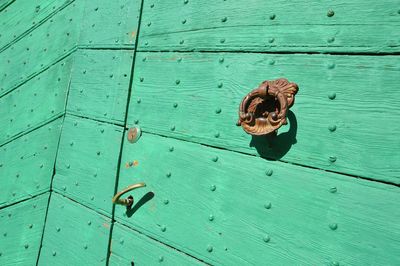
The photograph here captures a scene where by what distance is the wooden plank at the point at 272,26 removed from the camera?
4.14ft

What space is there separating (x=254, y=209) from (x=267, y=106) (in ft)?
1.01

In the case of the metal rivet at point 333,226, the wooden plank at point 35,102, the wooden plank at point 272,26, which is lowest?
the metal rivet at point 333,226

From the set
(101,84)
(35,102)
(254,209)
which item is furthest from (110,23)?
(254,209)

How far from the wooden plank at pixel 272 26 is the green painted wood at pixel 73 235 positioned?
712mm

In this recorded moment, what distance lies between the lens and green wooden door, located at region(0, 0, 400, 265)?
1.21 meters

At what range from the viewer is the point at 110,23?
203cm

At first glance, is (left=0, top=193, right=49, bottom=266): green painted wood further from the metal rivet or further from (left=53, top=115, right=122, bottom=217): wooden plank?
the metal rivet

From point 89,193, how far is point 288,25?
3.30 feet

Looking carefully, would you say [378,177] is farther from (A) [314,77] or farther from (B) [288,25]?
(B) [288,25]

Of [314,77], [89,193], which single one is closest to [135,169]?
[89,193]

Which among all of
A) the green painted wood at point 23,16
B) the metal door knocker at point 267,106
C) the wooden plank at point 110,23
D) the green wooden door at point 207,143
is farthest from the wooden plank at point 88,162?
the green painted wood at point 23,16

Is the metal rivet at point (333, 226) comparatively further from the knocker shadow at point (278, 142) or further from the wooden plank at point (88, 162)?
the wooden plank at point (88, 162)

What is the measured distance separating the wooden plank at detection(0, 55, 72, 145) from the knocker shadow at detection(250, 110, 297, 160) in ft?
3.57

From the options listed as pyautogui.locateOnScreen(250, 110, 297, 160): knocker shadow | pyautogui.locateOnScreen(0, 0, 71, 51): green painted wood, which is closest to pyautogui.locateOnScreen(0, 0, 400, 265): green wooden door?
pyautogui.locateOnScreen(250, 110, 297, 160): knocker shadow
